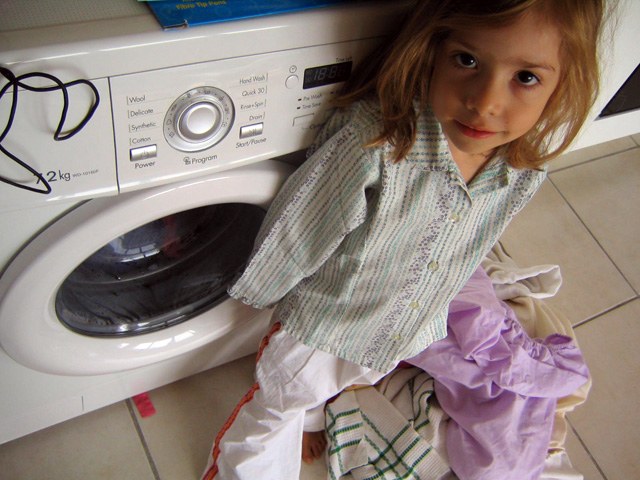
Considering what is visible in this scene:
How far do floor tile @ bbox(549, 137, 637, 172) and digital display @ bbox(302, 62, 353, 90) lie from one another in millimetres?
1073

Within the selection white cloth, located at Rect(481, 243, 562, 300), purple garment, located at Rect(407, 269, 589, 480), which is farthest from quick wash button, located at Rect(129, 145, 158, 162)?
white cloth, located at Rect(481, 243, 562, 300)

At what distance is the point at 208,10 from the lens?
1.67 ft

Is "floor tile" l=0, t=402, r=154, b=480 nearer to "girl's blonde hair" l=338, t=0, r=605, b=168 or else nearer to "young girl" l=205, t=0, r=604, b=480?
"young girl" l=205, t=0, r=604, b=480

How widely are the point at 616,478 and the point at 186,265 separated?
0.86m

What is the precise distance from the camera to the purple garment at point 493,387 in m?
0.96

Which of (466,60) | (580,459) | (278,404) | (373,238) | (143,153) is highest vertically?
(466,60)

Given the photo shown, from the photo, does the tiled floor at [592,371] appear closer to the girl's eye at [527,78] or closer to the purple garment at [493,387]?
the purple garment at [493,387]

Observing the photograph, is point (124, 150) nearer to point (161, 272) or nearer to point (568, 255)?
point (161, 272)

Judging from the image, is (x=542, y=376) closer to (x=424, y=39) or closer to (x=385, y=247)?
(x=385, y=247)

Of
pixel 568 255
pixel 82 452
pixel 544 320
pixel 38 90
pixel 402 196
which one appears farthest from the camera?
pixel 568 255

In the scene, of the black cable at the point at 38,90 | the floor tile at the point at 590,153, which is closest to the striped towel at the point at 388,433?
the black cable at the point at 38,90

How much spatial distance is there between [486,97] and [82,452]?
832 mm

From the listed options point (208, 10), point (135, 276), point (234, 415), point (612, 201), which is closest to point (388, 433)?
point (234, 415)

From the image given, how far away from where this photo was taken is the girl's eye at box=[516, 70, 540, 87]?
56 centimetres
